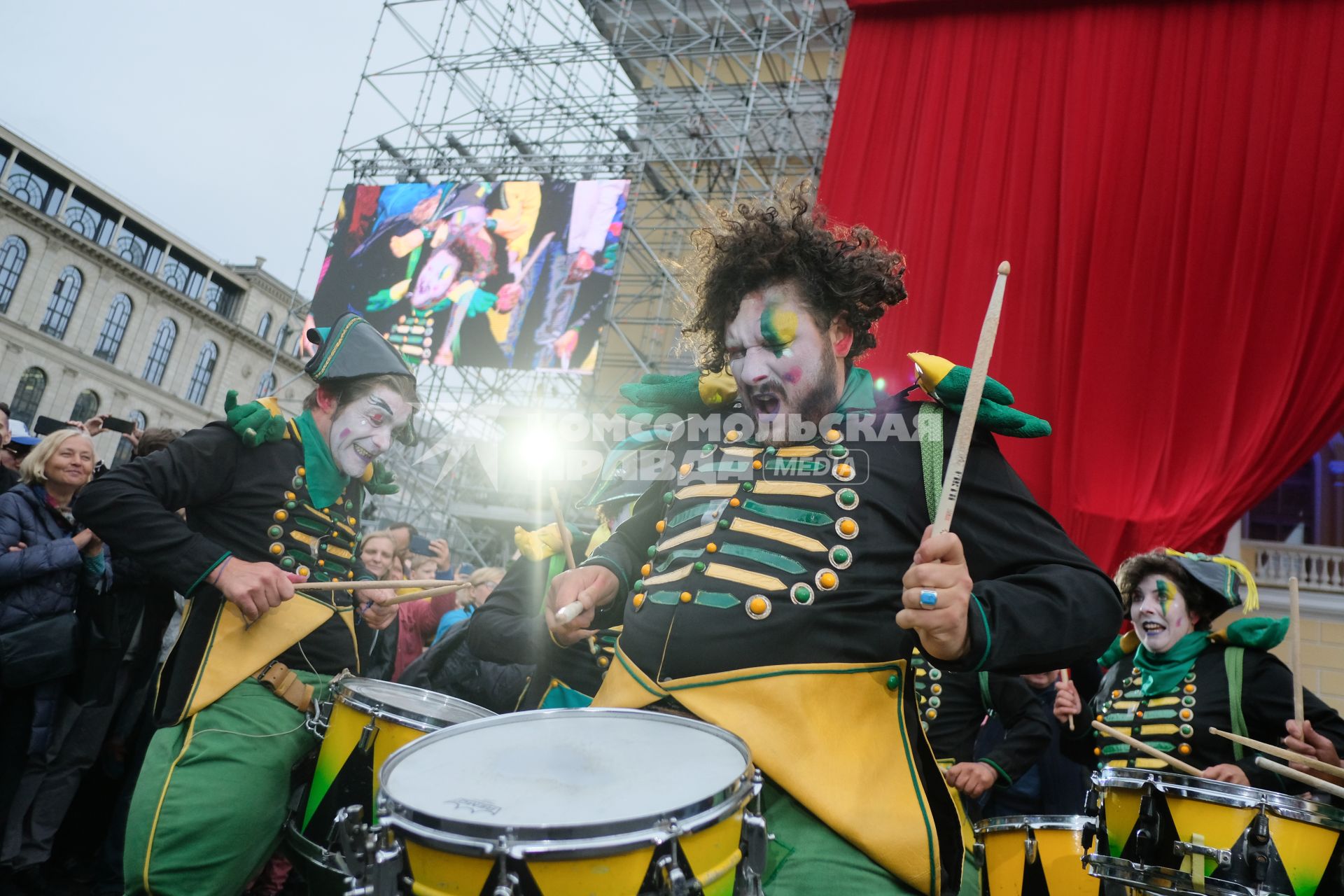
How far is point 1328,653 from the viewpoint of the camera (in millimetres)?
8859

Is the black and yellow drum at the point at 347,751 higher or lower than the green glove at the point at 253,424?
lower

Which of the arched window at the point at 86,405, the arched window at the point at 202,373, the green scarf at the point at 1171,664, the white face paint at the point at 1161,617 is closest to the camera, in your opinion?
the green scarf at the point at 1171,664

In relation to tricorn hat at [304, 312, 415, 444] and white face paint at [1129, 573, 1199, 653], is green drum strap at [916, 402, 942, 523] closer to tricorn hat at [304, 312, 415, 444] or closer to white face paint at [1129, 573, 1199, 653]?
tricorn hat at [304, 312, 415, 444]

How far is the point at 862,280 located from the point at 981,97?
6.56m

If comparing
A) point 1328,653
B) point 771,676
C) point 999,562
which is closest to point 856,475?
point 999,562

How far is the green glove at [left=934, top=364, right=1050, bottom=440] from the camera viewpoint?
5.24 ft

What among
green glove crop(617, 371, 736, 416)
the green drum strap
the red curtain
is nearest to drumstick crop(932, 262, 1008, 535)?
the green drum strap

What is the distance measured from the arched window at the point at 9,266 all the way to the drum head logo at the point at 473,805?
119 ft

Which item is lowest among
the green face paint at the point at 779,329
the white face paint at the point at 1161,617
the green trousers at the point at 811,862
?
the green trousers at the point at 811,862

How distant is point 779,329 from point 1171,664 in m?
2.58

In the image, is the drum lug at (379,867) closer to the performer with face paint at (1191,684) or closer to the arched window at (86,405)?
the performer with face paint at (1191,684)

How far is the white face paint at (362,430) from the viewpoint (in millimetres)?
2881

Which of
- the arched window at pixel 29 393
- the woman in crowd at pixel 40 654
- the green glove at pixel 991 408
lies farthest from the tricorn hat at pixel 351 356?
the arched window at pixel 29 393

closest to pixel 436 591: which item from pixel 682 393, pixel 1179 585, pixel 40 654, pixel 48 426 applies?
pixel 682 393
